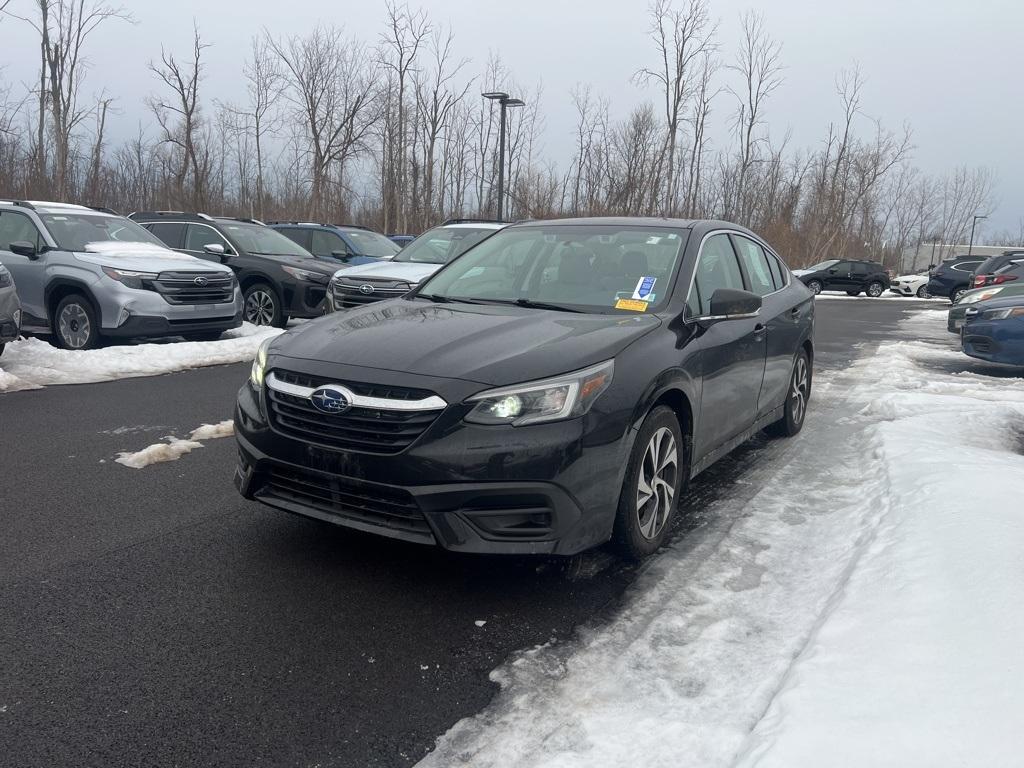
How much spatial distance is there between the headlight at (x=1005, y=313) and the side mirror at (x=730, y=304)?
27.4 feet

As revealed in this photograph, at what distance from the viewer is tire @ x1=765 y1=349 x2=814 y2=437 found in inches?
259

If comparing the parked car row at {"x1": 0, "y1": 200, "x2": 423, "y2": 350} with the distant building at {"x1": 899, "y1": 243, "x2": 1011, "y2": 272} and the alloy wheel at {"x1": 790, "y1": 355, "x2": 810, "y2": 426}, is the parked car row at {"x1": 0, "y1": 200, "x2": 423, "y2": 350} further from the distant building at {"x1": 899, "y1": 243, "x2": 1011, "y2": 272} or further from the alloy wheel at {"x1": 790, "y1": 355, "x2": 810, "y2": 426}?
the distant building at {"x1": 899, "y1": 243, "x2": 1011, "y2": 272}

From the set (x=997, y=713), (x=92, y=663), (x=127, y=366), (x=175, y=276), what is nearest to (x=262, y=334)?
(x=175, y=276)

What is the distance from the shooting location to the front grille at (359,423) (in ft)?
10.8

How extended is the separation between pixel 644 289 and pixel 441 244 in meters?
8.37

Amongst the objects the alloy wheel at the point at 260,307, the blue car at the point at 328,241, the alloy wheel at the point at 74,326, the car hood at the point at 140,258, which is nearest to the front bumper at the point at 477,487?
the car hood at the point at 140,258

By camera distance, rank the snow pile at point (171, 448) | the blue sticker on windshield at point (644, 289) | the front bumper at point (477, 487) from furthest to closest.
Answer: the snow pile at point (171, 448) → the blue sticker on windshield at point (644, 289) → the front bumper at point (477, 487)

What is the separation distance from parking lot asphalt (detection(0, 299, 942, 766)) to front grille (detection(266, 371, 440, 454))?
0.69 m

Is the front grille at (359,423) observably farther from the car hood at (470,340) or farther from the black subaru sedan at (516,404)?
the car hood at (470,340)

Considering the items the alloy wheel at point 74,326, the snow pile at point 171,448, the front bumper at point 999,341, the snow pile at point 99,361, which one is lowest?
the snow pile at point 171,448

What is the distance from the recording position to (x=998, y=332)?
1102 centimetres

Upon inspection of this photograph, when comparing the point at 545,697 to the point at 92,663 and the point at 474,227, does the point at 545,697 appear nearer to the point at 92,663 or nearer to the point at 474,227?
the point at 92,663

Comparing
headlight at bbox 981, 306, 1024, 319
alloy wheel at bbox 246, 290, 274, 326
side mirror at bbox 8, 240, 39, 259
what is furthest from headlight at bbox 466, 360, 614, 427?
alloy wheel at bbox 246, 290, 274, 326

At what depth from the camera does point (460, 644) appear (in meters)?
3.18
